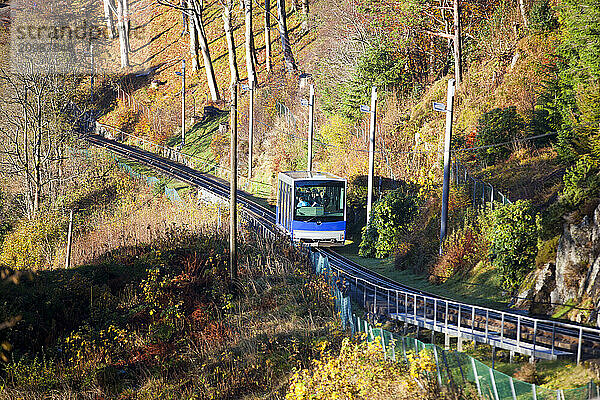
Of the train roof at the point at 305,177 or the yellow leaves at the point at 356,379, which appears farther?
the train roof at the point at 305,177

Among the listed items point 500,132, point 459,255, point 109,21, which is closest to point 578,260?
point 459,255

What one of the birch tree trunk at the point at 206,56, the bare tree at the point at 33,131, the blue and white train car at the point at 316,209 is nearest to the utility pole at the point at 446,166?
the blue and white train car at the point at 316,209

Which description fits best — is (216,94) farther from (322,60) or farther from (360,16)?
(360,16)

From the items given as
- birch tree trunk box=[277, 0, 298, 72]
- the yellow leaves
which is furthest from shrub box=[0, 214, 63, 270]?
birch tree trunk box=[277, 0, 298, 72]

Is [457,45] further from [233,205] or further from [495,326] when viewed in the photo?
[495,326]

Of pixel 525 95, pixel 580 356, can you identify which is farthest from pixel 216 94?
pixel 580 356

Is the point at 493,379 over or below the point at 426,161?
below

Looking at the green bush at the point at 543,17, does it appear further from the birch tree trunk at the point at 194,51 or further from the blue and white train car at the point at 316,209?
the birch tree trunk at the point at 194,51
